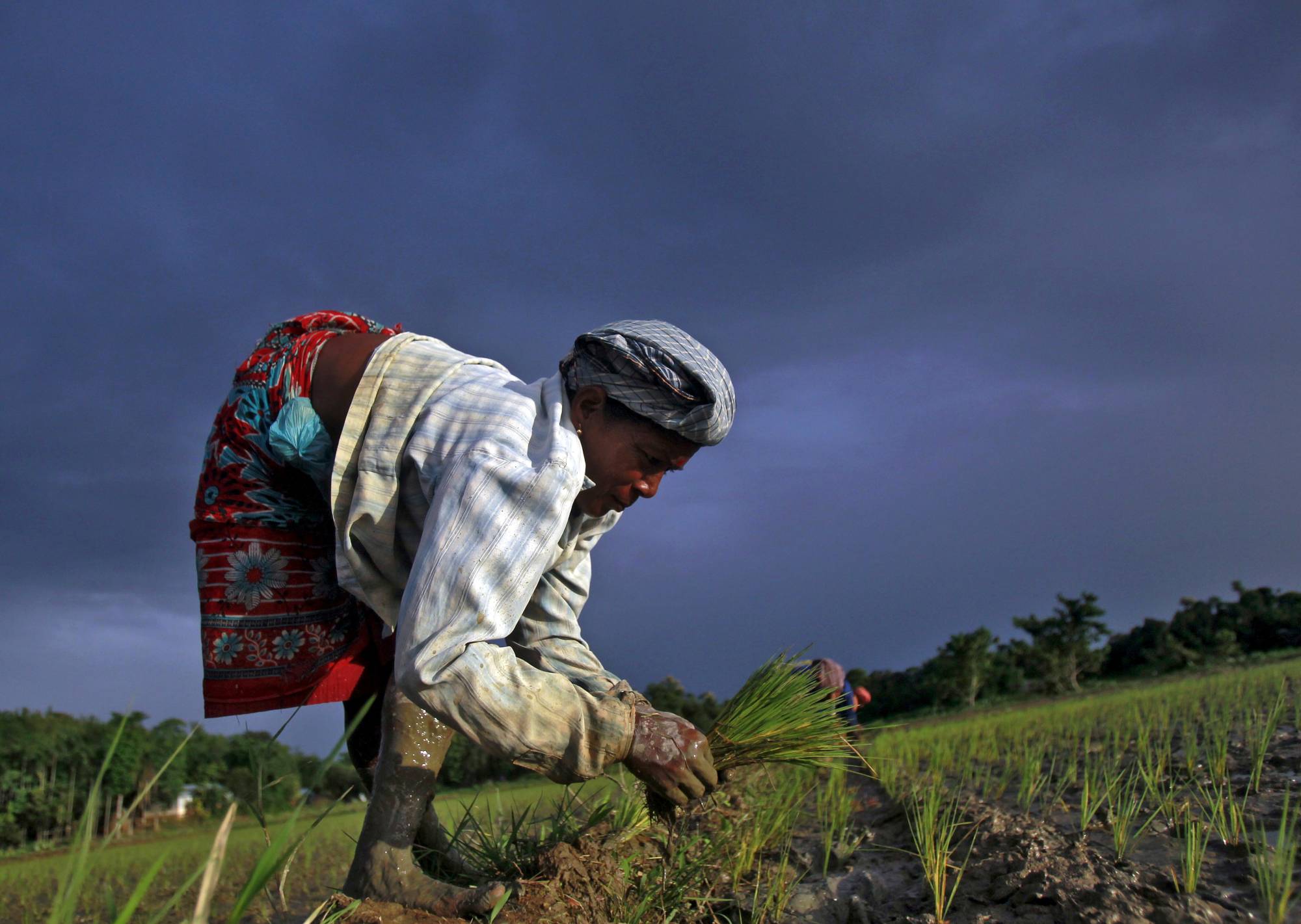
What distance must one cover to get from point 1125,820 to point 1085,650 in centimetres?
2093

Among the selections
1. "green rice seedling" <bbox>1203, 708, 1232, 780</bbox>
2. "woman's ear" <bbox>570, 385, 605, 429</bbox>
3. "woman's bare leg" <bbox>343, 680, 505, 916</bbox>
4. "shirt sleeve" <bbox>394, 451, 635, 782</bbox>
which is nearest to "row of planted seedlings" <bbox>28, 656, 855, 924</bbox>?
"woman's bare leg" <bbox>343, 680, 505, 916</bbox>

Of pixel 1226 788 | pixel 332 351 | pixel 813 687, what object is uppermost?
pixel 332 351

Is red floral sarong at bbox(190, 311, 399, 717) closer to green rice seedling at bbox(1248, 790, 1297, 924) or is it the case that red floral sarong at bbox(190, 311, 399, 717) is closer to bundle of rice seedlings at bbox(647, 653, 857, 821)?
bundle of rice seedlings at bbox(647, 653, 857, 821)

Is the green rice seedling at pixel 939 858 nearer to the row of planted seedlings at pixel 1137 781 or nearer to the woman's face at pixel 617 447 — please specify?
the row of planted seedlings at pixel 1137 781

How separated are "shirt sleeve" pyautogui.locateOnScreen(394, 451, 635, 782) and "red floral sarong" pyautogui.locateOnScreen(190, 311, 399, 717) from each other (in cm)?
76

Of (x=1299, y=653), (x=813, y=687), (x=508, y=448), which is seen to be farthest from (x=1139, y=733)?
(x=1299, y=653)

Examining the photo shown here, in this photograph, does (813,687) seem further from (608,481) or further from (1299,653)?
(1299,653)

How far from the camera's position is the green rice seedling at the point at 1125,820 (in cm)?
213

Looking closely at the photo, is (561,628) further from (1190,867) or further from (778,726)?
(1190,867)

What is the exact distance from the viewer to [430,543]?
1632mm

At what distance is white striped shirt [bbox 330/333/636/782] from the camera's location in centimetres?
159

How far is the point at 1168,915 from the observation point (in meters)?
1.64

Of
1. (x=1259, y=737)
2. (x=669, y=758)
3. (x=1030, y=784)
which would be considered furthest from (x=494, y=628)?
(x=1259, y=737)

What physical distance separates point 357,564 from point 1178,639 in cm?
2161
